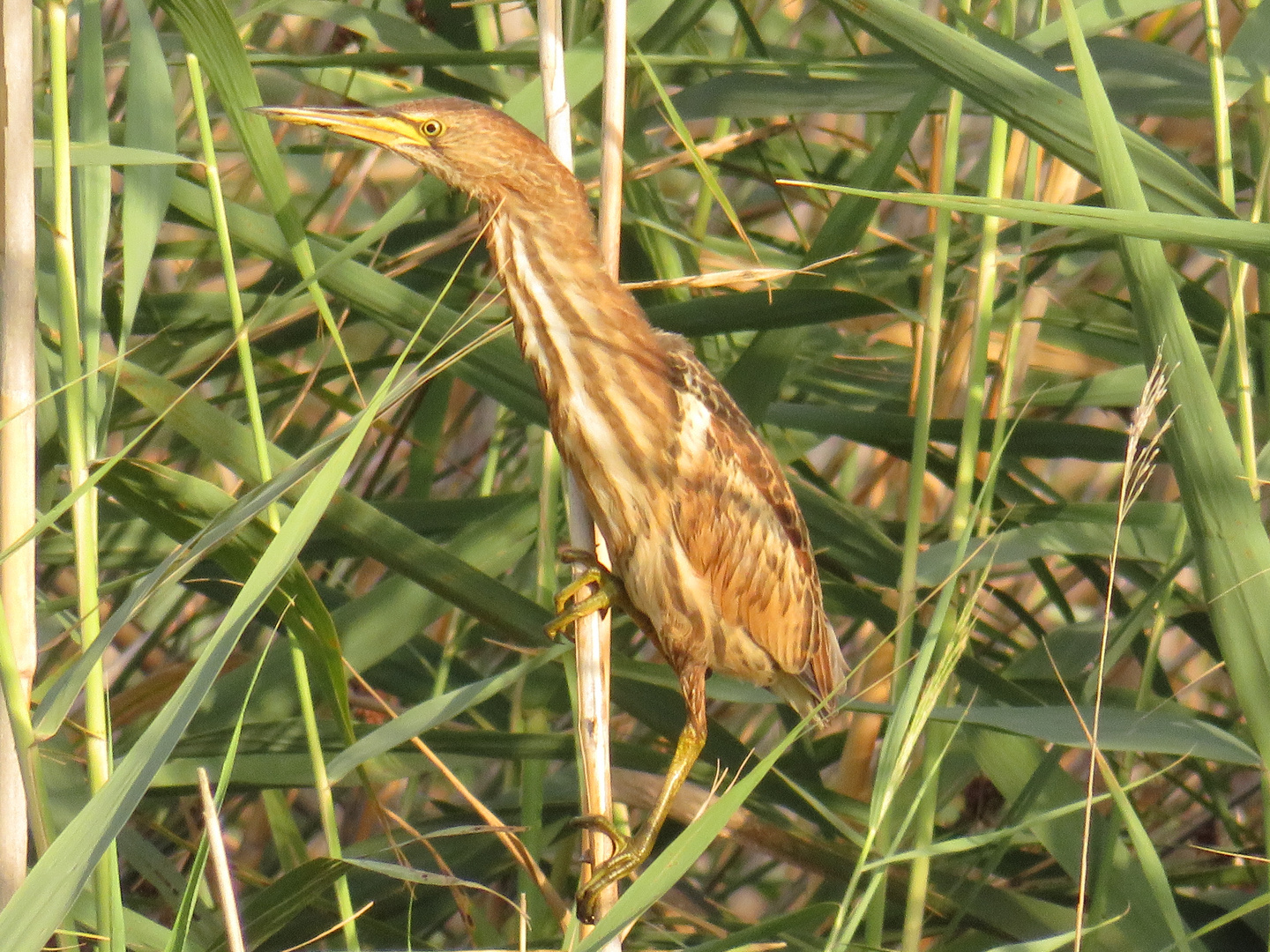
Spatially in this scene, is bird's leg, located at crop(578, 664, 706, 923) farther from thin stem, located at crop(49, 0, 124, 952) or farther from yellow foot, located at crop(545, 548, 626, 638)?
thin stem, located at crop(49, 0, 124, 952)

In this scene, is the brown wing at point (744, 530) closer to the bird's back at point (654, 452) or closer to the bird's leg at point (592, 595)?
the bird's back at point (654, 452)

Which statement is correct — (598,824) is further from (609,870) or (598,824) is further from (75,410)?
(75,410)

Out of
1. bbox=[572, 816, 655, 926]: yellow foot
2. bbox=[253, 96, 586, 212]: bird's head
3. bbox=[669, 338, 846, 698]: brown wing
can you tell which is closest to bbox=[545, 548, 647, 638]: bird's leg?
bbox=[669, 338, 846, 698]: brown wing

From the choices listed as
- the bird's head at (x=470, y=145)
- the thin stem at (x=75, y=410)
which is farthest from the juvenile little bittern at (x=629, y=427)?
the thin stem at (x=75, y=410)

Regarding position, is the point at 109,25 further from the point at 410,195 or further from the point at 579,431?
the point at 579,431

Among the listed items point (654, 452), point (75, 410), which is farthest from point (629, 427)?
point (75, 410)

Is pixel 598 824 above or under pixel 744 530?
under

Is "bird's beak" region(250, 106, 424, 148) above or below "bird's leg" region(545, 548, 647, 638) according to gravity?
above
